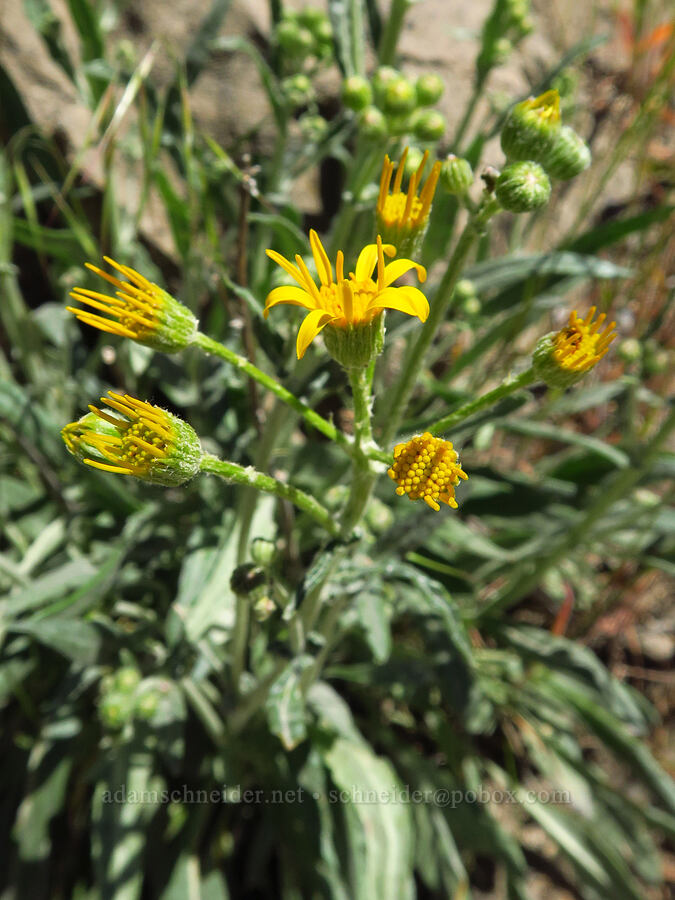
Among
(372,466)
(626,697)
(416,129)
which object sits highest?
(416,129)

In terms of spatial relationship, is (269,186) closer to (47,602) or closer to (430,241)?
(430,241)

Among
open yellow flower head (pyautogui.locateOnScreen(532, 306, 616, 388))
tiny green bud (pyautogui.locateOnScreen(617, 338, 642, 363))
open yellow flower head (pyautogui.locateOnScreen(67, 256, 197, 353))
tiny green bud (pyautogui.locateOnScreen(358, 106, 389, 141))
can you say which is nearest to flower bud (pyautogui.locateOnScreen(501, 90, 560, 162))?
open yellow flower head (pyautogui.locateOnScreen(532, 306, 616, 388))

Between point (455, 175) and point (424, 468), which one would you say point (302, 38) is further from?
point (424, 468)

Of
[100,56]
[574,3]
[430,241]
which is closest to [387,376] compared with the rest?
[430,241]

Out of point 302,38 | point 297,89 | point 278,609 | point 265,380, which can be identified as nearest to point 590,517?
point 278,609

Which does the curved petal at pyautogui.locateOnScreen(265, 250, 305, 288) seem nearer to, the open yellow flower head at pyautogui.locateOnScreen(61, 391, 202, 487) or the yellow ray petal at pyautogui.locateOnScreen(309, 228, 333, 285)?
the yellow ray petal at pyautogui.locateOnScreen(309, 228, 333, 285)

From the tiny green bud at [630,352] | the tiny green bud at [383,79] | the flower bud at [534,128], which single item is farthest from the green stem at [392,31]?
the tiny green bud at [630,352]
